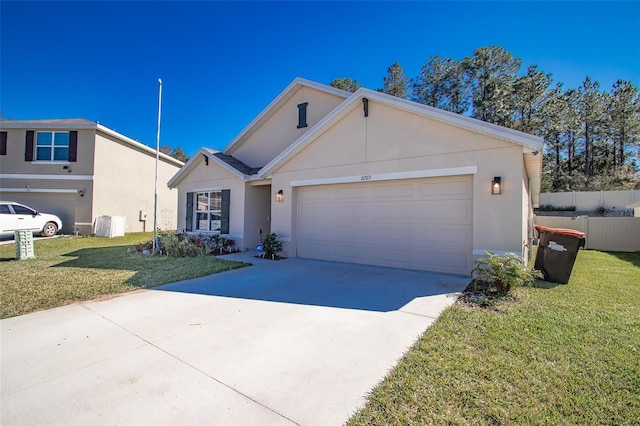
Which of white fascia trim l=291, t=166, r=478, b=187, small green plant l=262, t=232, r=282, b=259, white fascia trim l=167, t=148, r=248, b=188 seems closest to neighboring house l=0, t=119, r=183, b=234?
white fascia trim l=167, t=148, r=248, b=188

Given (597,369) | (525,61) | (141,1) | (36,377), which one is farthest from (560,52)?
(525,61)

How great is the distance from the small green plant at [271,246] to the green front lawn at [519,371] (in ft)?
20.3

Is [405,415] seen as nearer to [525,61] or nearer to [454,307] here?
[454,307]

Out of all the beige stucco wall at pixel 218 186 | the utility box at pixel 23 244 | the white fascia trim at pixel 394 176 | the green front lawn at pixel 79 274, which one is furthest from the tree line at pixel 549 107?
the utility box at pixel 23 244

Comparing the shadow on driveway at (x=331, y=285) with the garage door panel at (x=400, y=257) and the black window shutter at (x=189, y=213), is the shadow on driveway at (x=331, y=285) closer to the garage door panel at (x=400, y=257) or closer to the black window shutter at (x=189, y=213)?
the garage door panel at (x=400, y=257)

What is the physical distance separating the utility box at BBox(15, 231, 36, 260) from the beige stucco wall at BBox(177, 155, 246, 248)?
519cm

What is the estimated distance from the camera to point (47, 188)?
16.6 m

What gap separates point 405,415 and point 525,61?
109ft

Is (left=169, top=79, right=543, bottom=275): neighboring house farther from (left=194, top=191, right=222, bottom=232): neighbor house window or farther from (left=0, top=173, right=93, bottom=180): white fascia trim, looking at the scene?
(left=0, top=173, right=93, bottom=180): white fascia trim

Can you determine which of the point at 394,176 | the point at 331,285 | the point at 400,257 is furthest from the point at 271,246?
the point at 394,176

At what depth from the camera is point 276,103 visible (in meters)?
13.2

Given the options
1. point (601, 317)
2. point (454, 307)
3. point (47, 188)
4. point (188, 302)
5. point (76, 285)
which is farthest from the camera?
point (47, 188)

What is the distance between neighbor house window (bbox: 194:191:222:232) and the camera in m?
12.8

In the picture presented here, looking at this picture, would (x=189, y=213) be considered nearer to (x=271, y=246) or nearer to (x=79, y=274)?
(x=271, y=246)
